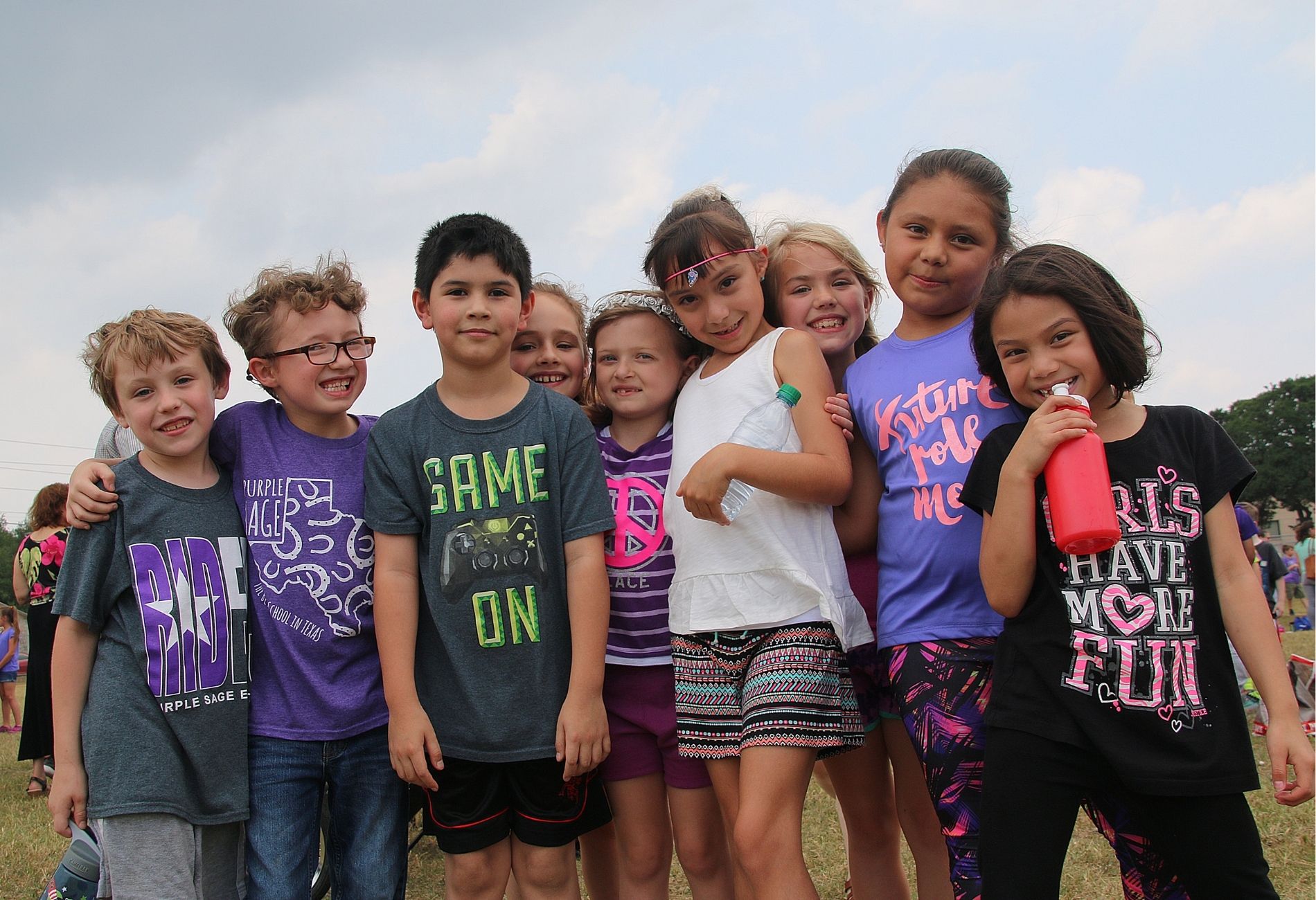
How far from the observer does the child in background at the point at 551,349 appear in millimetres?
A: 2967

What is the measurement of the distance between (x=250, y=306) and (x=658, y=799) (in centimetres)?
183

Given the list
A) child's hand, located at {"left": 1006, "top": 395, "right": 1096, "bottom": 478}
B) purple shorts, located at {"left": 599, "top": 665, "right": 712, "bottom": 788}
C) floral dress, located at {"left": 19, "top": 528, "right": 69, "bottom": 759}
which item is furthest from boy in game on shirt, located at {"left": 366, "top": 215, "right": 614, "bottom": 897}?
floral dress, located at {"left": 19, "top": 528, "right": 69, "bottom": 759}

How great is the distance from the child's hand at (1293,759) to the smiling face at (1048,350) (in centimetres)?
73

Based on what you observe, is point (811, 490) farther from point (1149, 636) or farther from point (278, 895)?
point (278, 895)

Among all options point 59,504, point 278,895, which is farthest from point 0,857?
point 278,895

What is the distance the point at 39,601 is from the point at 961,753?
5.53m

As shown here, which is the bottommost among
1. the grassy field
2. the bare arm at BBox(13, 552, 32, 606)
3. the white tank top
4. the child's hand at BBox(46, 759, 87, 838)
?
the grassy field

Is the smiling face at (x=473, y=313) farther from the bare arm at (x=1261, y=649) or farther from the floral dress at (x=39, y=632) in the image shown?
the floral dress at (x=39, y=632)

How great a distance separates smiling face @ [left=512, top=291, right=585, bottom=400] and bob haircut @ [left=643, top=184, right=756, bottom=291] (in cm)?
42

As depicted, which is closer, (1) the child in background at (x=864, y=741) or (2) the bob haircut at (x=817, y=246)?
(1) the child in background at (x=864, y=741)

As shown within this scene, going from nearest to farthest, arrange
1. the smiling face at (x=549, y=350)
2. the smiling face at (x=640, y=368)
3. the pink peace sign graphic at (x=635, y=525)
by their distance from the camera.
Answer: the pink peace sign graphic at (x=635, y=525)
the smiling face at (x=640, y=368)
the smiling face at (x=549, y=350)

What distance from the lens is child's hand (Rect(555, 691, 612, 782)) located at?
2299mm

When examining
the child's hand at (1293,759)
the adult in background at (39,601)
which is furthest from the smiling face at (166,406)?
the adult in background at (39,601)

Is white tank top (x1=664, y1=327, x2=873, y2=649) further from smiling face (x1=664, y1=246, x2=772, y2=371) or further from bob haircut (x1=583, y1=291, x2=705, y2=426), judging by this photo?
bob haircut (x1=583, y1=291, x2=705, y2=426)
